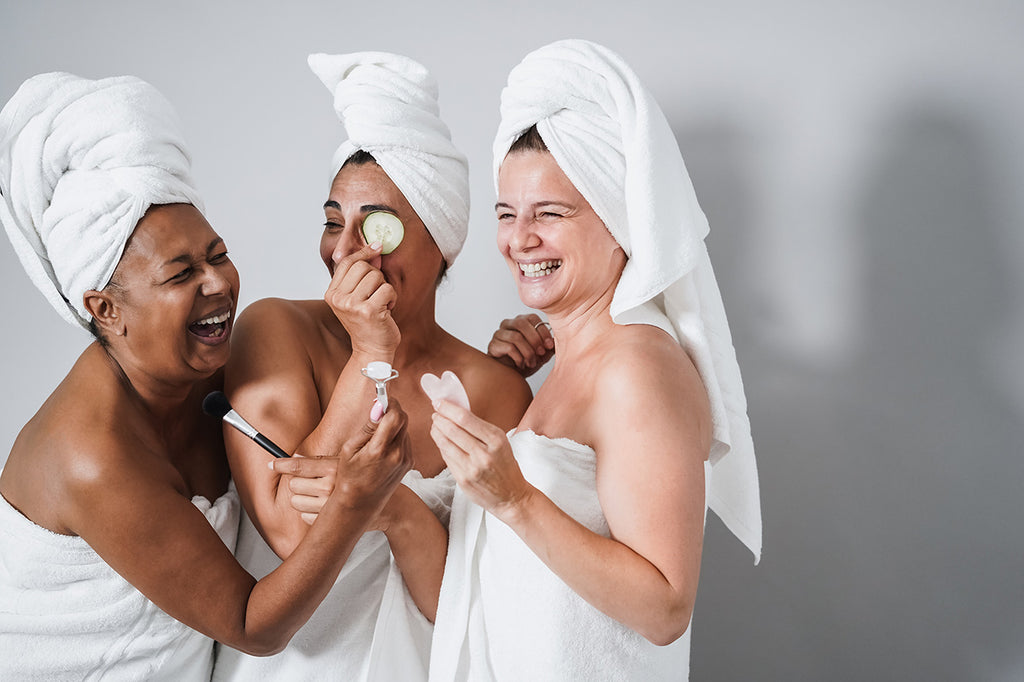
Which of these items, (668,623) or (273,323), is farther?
(273,323)

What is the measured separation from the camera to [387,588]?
1.68 meters

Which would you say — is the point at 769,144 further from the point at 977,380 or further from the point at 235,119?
the point at 235,119

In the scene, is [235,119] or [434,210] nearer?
[434,210]

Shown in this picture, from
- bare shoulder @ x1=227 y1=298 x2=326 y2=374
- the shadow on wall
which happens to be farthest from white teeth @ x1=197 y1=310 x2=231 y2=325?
the shadow on wall

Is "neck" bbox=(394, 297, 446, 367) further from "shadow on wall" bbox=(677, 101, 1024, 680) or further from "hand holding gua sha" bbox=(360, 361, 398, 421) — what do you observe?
"shadow on wall" bbox=(677, 101, 1024, 680)

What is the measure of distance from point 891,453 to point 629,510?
52.6 inches

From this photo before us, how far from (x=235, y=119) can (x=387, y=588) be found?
1.70 metres

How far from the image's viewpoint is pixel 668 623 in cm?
130

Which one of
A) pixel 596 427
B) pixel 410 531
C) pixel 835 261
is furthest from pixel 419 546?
pixel 835 261

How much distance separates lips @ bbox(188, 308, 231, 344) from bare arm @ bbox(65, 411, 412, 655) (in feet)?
0.82

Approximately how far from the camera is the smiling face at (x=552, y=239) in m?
1.57

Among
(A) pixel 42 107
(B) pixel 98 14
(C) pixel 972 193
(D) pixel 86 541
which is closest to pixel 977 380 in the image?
(C) pixel 972 193

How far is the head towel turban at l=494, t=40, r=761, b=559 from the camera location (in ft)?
4.84

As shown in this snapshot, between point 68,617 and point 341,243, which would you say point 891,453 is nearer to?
point 341,243
